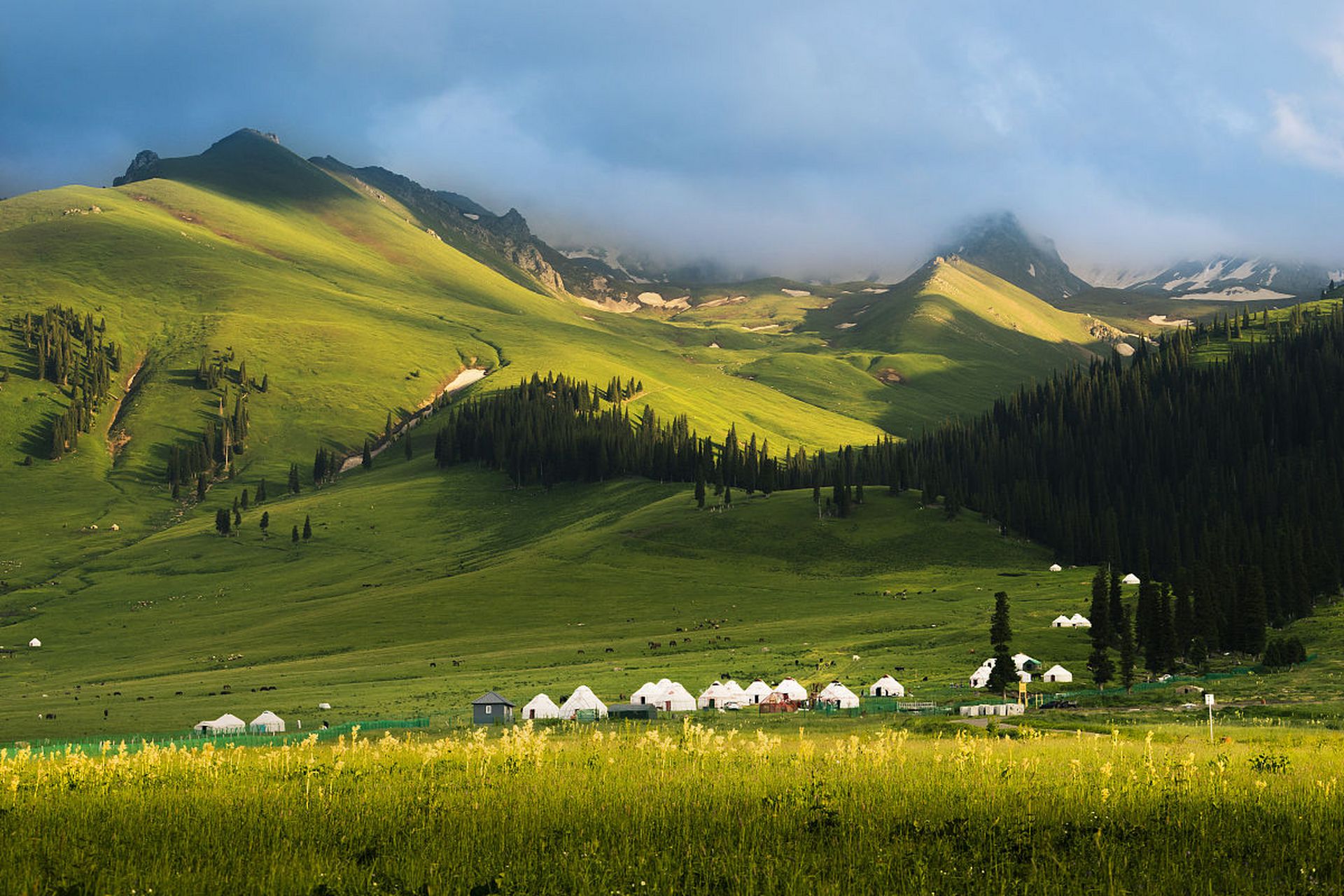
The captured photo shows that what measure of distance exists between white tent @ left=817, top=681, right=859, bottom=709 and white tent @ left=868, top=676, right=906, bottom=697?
10.9 ft

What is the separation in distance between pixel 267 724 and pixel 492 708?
17594 mm

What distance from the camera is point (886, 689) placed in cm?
8394

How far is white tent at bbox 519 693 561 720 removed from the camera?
75.8 m

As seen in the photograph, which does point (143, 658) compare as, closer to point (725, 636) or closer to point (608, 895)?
point (725, 636)

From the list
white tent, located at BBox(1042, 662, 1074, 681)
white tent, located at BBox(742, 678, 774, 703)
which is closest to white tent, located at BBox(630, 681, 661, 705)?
white tent, located at BBox(742, 678, 774, 703)

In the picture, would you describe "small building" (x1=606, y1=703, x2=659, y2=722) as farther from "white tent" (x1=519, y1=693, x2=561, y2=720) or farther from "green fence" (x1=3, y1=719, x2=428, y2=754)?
"green fence" (x1=3, y1=719, x2=428, y2=754)

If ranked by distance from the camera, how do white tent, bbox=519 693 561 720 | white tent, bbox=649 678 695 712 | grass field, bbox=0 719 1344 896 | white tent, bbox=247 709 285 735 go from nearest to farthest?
Result: grass field, bbox=0 719 1344 896
white tent, bbox=247 709 285 735
white tent, bbox=519 693 561 720
white tent, bbox=649 678 695 712

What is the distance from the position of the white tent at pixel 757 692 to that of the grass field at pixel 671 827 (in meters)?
61.5

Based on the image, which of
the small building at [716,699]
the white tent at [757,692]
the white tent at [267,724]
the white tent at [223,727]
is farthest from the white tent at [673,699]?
the white tent at [223,727]

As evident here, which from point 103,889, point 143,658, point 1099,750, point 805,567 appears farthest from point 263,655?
point 103,889

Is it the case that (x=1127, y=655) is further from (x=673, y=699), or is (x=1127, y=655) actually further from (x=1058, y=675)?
(x=673, y=699)

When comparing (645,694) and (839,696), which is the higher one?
(839,696)

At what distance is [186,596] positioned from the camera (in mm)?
176750

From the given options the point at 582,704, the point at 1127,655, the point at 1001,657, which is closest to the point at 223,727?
the point at 582,704
